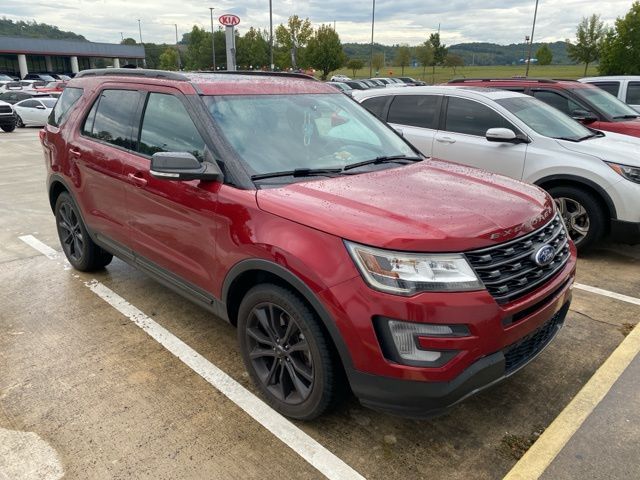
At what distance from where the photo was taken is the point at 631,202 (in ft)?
16.5

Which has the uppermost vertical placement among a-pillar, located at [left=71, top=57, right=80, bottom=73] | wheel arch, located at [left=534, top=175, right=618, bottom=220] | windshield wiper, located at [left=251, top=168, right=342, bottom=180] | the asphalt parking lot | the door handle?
a-pillar, located at [left=71, top=57, right=80, bottom=73]

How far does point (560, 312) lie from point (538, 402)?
54 cm

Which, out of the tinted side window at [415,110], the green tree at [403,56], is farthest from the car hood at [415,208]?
the green tree at [403,56]

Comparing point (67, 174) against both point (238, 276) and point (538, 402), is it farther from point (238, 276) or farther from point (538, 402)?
point (538, 402)

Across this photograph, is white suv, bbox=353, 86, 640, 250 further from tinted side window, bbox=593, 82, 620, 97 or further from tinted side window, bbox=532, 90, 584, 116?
tinted side window, bbox=593, 82, 620, 97

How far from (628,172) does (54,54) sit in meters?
72.7

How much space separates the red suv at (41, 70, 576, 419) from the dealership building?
6658 cm

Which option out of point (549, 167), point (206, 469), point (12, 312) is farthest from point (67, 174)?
point (549, 167)

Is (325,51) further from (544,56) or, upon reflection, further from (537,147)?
(537,147)

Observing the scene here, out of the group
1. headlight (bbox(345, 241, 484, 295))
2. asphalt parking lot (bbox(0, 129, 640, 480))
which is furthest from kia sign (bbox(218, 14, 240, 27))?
headlight (bbox(345, 241, 484, 295))

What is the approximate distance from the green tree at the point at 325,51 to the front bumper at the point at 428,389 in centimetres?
5345

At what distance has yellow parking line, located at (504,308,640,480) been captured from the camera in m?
2.48

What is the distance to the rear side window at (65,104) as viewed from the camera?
4.63 m

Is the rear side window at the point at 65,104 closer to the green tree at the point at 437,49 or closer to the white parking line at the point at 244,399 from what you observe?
the white parking line at the point at 244,399
